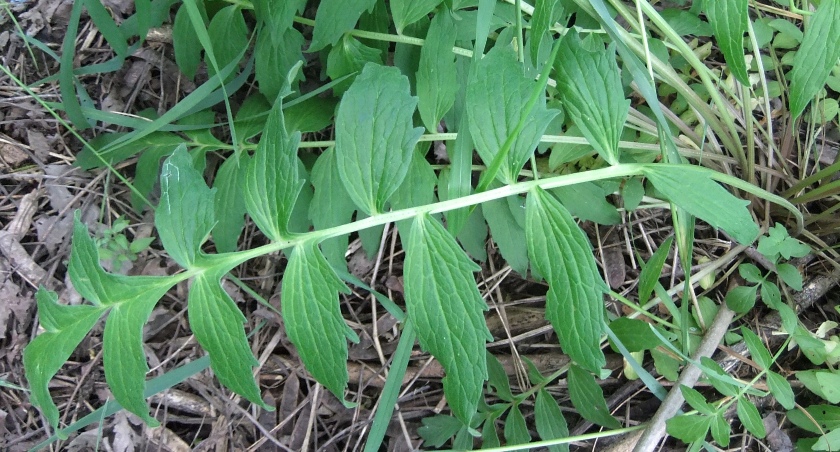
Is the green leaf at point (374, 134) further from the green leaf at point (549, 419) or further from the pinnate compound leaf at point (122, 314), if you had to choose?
the green leaf at point (549, 419)

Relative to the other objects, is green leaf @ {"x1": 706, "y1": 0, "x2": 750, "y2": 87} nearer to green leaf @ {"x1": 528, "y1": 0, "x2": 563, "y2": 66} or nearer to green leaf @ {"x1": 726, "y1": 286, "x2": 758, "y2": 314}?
green leaf @ {"x1": 528, "y1": 0, "x2": 563, "y2": 66}

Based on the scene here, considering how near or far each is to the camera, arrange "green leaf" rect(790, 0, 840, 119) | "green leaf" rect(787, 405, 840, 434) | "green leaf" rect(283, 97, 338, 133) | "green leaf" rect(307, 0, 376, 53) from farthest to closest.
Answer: "green leaf" rect(283, 97, 338, 133)
"green leaf" rect(787, 405, 840, 434)
"green leaf" rect(307, 0, 376, 53)
"green leaf" rect(790, 0, 840, 119)

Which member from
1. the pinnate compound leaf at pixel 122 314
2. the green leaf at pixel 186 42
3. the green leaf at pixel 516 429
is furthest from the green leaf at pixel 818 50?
the green leaf at pixel 186 42

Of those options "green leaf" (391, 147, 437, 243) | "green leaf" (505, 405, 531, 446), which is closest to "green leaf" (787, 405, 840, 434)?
"green leaf" (505, 405, 531, 446)

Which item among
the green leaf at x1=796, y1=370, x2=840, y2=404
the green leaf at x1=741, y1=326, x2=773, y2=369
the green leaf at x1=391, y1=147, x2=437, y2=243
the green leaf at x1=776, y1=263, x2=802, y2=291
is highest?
the green leaf at x1=391, y1=147, x2=437, y2=243

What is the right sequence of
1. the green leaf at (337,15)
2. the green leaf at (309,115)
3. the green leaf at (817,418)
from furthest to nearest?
the green leaf at (309,115)
the green leaf at (817,418)
the green leaf at (337,15)

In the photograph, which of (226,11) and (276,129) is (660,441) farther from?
(226,11)

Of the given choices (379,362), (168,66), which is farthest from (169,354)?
(168,66)
